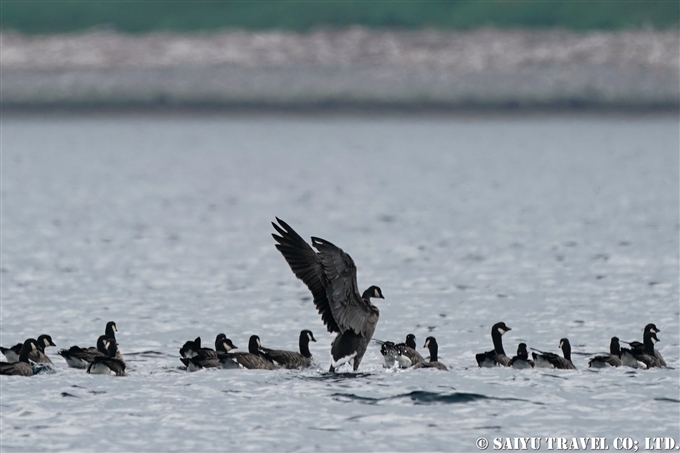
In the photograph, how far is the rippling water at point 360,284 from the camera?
50.8 feet

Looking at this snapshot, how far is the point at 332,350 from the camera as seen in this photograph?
18609mm

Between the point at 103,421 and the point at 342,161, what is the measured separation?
66125mm

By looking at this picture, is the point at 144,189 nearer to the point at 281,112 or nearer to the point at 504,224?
the point at 504,224

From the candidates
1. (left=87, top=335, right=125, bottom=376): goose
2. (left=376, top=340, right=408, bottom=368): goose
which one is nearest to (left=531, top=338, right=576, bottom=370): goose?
A: (left=376, top=340, right=408, bottom=368): goose

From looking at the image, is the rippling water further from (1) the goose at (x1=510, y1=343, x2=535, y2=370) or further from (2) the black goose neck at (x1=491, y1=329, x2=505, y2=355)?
(2) the black goose neck at (x1=491, y1=329, x2=505, y2=355)

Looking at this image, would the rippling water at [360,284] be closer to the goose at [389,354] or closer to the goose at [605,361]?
the goose at [605,361]

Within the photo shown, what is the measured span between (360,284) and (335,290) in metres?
10.0

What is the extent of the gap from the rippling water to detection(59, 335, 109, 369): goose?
0.20m

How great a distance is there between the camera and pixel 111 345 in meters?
18.1

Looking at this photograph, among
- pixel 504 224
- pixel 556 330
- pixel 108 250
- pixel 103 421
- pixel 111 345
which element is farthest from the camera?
pixel 504 224

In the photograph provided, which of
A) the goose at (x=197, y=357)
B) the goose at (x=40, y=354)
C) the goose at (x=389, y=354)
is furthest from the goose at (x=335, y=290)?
the goose at (x=40, y=354)

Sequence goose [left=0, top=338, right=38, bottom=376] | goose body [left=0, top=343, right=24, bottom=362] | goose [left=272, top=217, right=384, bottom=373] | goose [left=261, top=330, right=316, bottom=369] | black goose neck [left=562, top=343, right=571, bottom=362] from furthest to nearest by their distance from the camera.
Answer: black goose neck [left=562, top=343, right=571, bottom=362]
goose body [left=0, top=343, right=24, bottom=362]
goose [left=261, top=330, right=316, bottom=369]
goose [left=0, top=338, right=38, bottom=376]
goose [left=272, top=217, right=384, bottom=373]

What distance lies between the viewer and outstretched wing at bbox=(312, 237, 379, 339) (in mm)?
17047

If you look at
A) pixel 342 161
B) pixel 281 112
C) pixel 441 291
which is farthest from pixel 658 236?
pixel 281 112
